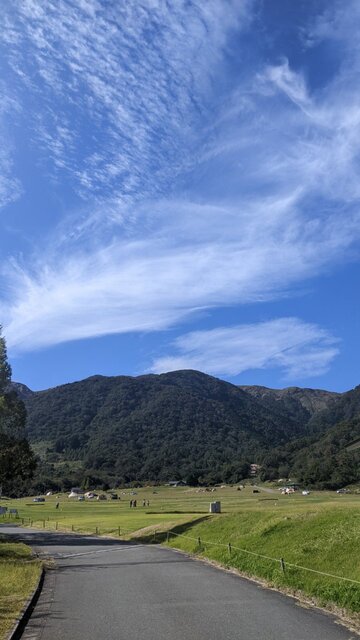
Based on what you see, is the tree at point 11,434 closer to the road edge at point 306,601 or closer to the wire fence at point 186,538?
the wire fence at point 186,538

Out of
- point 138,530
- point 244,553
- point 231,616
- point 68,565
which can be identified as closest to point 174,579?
point 244,553

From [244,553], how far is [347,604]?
10.2 meters

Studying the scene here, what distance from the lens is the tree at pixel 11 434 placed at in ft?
141

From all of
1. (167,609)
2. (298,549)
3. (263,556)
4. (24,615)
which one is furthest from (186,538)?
(24,615)

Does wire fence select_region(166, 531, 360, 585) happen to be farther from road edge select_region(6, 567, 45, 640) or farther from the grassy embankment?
the grassy embankment

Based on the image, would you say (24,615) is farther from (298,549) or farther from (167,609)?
(298,549)

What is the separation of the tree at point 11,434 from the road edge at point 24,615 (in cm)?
2378

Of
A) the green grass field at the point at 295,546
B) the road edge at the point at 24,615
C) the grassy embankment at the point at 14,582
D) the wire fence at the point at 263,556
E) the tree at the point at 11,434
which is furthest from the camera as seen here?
the tree at the point at 11,434

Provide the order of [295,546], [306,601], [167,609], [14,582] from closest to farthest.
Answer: [167,609], [306,601], [14,582], [295,546]

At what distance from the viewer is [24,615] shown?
1442 cm

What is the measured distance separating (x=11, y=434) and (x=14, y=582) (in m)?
25.9

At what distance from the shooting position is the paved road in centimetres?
1246

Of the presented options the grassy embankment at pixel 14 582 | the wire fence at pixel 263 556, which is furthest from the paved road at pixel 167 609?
the wire fence at pixel 263 556

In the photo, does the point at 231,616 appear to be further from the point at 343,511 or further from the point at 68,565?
the point at 68,565
